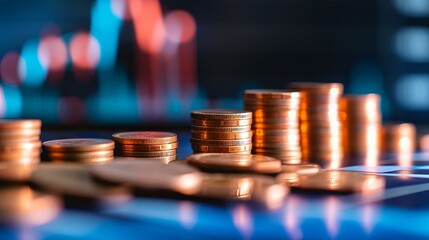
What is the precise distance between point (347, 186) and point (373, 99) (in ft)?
4.39

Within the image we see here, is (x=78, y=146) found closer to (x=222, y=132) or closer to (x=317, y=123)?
(x=222, y=132)

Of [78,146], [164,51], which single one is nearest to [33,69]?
[164,51]

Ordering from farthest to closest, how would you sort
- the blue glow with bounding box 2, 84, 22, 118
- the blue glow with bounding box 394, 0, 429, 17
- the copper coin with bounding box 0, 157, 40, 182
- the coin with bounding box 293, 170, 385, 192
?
the blue glow with bounding box 2, 84, 22, 118 < the blue glow with bounding box 394, 0, 429, 17 < the coin with bounding box 293, 170, 385, 192 < the copper coin with bounding box 0, 157, 40, 182

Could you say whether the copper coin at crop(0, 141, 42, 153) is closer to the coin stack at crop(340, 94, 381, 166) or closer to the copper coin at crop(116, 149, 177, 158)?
the copper coin at crop(116, 149, 177, 158)

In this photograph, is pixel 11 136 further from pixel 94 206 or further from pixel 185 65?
pixel 185 65

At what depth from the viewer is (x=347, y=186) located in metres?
2.18

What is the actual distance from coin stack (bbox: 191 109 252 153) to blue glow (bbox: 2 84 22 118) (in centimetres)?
316

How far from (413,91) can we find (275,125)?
113 inches

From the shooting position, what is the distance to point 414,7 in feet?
17.2

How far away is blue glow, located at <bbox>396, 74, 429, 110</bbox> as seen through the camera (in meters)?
5.28

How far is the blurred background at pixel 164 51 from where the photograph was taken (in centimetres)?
535

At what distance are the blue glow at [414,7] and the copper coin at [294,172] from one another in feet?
10.6

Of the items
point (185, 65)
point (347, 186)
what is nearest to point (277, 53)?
point (185, 65)

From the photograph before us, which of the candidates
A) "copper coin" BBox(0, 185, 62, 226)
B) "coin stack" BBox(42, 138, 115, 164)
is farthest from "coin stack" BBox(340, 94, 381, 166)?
"copper coin" BBox(0, 185, 62, 226)
